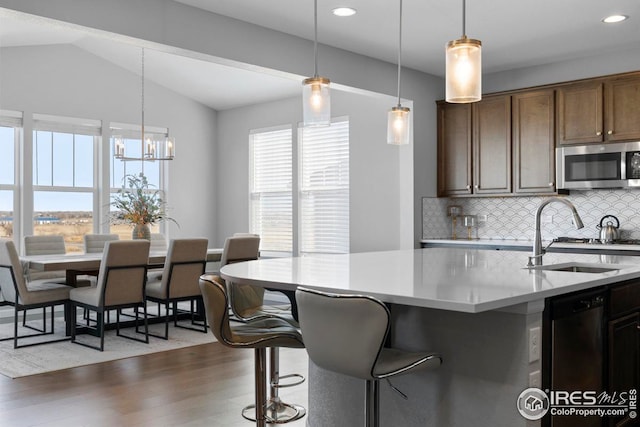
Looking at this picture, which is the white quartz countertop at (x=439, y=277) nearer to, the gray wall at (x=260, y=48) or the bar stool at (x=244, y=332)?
the bar stool at (x=244, y=332)

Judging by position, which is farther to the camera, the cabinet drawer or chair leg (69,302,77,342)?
chair leg (69,302,77,342)

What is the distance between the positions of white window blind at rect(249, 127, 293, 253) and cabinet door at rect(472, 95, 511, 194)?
2.62 m

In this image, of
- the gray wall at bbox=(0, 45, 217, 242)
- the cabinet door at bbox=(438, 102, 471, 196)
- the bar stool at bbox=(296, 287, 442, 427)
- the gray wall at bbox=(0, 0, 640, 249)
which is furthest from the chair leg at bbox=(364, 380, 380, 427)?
the gray wall at bbox=(0, 45, 217, 242)

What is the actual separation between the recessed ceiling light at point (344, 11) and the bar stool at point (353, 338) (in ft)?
9.45

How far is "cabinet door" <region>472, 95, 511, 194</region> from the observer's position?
6086mm

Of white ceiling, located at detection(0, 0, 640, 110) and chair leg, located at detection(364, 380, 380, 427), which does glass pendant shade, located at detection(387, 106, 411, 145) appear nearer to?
white ceiling, located at detection(0, 0, 640, 110)

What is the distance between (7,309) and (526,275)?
609 cm

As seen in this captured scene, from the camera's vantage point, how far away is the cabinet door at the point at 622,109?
5.24m

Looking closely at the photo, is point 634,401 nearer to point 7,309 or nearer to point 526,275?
point 526,275

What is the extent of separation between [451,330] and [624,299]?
1.12 m

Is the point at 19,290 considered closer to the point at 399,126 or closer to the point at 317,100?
the point at 317,100

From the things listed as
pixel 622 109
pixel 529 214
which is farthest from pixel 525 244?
pixel 622 109

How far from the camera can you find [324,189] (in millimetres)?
7523

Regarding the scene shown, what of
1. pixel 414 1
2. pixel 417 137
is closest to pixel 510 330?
pixel 414 1
